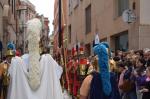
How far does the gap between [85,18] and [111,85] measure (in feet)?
97.8

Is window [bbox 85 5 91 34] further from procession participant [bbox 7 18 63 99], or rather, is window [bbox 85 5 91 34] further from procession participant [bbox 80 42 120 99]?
procession participant [bbox 80 42 120 99]

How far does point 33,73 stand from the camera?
24.7 ft

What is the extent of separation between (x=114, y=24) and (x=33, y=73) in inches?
618

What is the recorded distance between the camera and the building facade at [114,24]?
18.0 meters

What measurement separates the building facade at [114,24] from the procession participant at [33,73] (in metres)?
10.5

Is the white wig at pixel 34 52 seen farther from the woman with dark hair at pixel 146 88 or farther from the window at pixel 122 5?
the window at pixel 122 5

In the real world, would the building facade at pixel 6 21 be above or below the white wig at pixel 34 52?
above

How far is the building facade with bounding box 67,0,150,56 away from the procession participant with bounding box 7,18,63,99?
1048cm

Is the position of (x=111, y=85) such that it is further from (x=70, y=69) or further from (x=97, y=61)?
(x=70, y=69)

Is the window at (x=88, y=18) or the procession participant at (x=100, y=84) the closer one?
the procession participant at (x=100, y=84)

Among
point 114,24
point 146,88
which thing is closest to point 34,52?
point 146,88

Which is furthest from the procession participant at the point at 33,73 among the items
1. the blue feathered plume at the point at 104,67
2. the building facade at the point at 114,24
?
the building facade at the point at 114,24

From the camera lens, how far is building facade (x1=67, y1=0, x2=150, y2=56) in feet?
59.0

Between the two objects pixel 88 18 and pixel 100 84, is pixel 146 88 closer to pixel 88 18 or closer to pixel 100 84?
pixel 100 84
